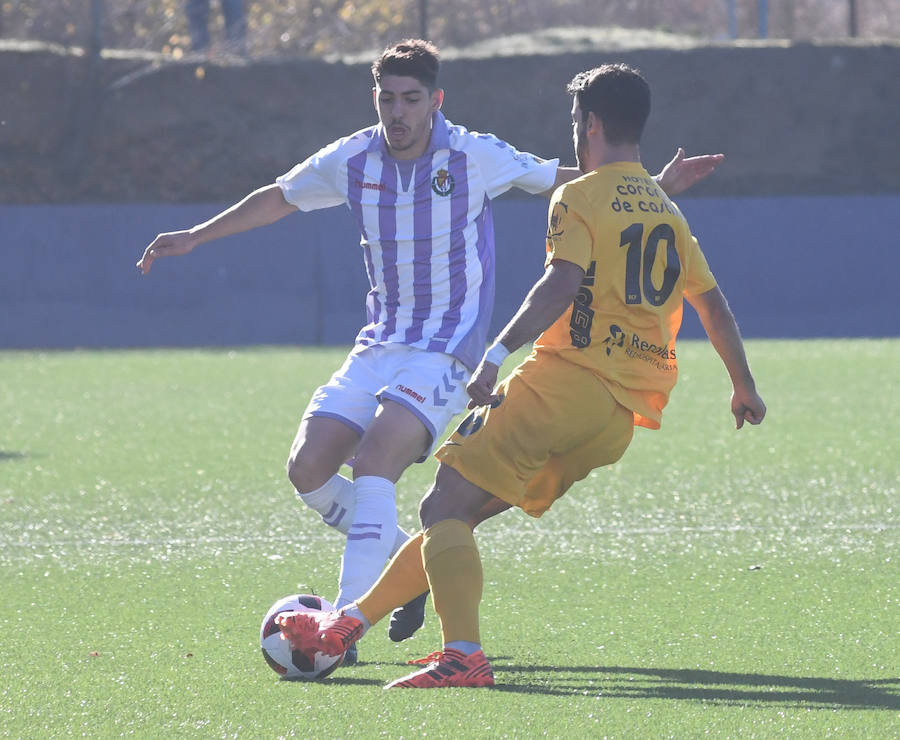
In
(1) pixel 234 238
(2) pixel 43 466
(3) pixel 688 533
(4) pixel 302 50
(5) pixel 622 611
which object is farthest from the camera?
(4) pixel 302 50

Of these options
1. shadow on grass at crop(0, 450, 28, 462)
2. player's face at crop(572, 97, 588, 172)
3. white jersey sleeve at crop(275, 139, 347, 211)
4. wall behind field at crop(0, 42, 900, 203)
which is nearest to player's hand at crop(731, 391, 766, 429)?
player's face at crop(572, 97, 588, 172)

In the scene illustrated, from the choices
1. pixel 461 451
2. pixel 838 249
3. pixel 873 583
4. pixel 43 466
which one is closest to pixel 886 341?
pixel 838 249

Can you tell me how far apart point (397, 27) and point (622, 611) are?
24.5 meters

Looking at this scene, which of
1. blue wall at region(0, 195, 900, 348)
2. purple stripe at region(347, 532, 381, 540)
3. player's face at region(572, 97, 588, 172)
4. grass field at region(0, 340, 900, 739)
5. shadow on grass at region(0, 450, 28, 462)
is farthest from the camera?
blue wall at region(0, 195, 900, 348)

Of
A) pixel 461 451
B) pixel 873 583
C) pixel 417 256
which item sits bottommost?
pixel 873 583

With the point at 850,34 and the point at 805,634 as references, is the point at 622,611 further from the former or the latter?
the point at 850,34

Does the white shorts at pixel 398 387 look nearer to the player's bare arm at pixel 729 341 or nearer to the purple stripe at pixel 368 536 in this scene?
the purple stripe at pixel 368 536

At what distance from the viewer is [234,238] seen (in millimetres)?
21641

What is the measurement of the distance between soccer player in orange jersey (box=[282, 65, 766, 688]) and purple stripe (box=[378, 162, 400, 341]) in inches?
35.5

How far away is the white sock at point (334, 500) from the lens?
5.30 meters

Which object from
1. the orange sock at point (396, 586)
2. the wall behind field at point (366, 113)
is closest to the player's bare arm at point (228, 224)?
the orange sock at point (396, 586)

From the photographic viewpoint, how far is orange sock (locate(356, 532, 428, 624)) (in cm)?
462

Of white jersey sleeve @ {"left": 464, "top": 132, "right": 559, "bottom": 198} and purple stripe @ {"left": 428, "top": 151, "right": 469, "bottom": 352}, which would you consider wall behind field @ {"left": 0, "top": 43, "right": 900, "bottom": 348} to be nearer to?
white jersey sleeve @ {"left": 464, "top": 132, "right": 559, "bottom": 198}

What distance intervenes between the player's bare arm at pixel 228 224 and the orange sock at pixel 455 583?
56.2 inches
